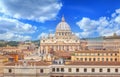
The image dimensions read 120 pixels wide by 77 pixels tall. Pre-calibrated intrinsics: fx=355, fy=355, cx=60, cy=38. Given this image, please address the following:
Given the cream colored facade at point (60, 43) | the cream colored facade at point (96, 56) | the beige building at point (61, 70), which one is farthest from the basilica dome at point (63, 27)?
the beige building at point (61, 70)

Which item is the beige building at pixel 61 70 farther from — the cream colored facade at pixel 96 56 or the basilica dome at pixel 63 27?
the basilica dome at pixel 63 27

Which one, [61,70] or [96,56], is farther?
[96,56]

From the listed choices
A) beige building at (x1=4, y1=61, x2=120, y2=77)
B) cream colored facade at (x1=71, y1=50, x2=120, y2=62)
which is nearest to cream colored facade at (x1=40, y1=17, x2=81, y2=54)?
cream colored facade at (x1=71, y1=50, x2=120, y2=62)

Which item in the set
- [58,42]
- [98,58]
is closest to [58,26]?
[58,42]

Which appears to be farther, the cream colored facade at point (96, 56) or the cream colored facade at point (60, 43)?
the cream colored facade at point (60, 43)

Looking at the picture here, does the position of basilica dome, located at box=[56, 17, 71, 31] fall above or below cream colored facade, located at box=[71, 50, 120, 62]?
above

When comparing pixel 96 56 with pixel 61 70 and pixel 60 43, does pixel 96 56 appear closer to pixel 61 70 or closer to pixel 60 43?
pixel 61 70

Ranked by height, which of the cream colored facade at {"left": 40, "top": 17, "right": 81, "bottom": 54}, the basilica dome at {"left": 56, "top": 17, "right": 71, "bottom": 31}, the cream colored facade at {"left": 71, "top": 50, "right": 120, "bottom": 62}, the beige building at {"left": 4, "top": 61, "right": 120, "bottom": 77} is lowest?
the beige building at {"left": 4, "top": 61, "right": 120, "bottom": 77}

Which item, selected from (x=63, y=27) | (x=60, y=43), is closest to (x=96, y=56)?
(x=60, y=43)

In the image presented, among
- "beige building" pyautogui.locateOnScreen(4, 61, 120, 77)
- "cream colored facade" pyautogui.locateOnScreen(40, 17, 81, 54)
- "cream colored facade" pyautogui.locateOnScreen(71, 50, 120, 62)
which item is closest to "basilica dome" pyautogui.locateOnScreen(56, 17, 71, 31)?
"cream colored facade" pyautogui.locateOnScreen(40, 17, 81, 54)

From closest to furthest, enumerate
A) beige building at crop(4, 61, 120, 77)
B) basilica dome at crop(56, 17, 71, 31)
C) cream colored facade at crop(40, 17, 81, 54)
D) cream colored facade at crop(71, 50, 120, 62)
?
1. beige building at crop(4, 61, 120, 77)
2. cream colored facade at crop(71, 50, 120, 62)
3. cream colored facade at crop(40, 17, 81, 54)
4. basilica dome at crop(56, 17, 71, 31)

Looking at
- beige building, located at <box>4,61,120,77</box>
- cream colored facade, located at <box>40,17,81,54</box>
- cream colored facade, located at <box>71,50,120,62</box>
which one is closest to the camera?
beige building, located at <box>4,61,120,77</box>

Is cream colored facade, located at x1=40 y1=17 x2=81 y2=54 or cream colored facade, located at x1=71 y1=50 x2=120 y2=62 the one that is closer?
cream colored facade, located at x1=71 y1=50 x2=120 y2=62

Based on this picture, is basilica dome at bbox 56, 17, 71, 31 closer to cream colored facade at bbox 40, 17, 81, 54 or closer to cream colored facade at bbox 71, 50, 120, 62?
cream colored facade at bbox 40, 17, 81, 54
